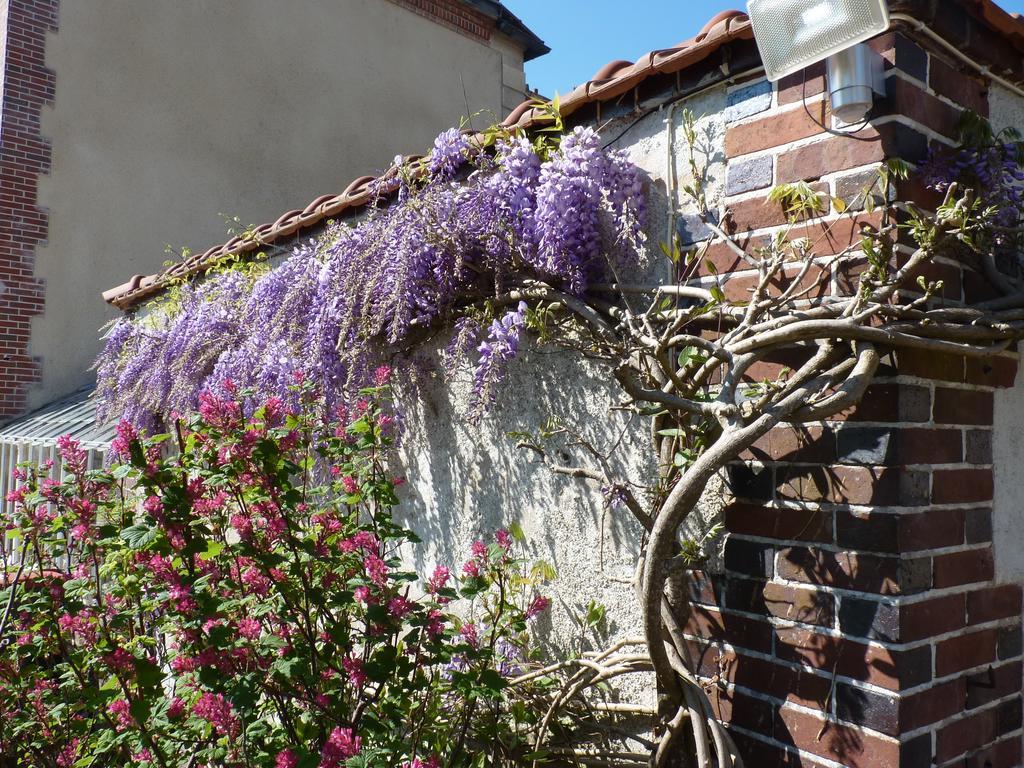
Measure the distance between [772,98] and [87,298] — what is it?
712 cm

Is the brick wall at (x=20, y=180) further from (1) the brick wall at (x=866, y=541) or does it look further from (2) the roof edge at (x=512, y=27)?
(1) the brick wall at (x=866, y=541)

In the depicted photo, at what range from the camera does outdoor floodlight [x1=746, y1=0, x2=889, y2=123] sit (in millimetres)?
1859

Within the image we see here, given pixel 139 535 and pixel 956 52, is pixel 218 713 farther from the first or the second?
pixel 956 52

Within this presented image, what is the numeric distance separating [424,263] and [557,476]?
90 cm

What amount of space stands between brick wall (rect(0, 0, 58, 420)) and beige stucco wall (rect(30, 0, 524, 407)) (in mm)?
96

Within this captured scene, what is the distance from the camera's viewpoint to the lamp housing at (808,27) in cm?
181

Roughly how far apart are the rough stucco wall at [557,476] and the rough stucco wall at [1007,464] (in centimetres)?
74

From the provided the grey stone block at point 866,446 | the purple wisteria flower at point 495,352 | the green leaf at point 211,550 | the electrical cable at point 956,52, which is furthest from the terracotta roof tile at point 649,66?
the green leaf at point 211,550

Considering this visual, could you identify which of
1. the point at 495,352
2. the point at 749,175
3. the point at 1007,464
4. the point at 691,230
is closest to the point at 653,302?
the point at 691,230

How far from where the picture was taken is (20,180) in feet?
24.0

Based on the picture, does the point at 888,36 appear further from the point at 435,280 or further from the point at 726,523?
the point at 435,280

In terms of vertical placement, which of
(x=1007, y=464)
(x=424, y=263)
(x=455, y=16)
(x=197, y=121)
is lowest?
(x=1007, y=464)

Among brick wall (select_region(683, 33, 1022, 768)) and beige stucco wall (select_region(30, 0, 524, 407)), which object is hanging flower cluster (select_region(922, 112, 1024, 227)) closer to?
brick wall (select_region(683, 33, 1022, 768))

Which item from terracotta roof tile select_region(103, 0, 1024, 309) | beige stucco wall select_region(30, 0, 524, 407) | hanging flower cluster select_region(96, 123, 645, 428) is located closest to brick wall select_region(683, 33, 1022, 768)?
terracotta roof tile select_region(103, 0, 1024, 309)
